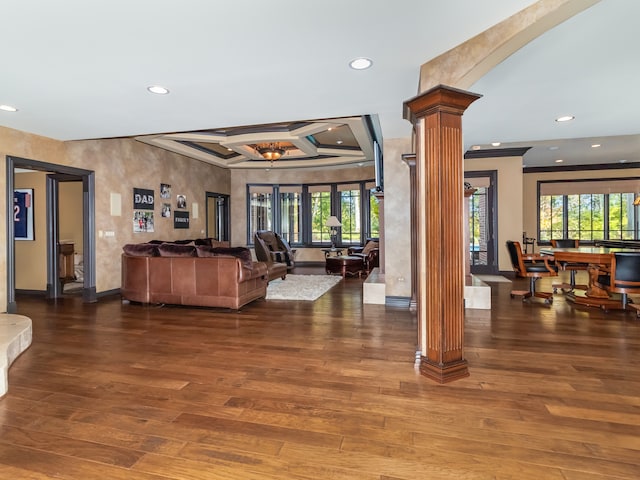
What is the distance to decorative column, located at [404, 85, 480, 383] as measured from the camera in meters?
2.59

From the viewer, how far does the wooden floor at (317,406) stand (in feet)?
5.62

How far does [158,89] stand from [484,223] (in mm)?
7577

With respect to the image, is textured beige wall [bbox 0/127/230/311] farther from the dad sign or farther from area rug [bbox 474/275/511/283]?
area rug [bbox 474/275/511/283]

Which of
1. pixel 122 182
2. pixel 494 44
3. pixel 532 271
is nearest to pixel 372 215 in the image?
pixel 532 271

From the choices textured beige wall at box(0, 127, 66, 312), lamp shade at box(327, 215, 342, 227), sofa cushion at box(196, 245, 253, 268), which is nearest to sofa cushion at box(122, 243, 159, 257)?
sofa cushion at box(196, 245, 253, 268)

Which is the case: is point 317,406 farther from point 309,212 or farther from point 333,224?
point 309,212

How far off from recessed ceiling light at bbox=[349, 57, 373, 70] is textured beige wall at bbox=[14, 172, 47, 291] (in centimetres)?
593

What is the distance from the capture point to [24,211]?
618 cm

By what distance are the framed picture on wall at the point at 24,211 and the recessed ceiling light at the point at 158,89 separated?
430 cm

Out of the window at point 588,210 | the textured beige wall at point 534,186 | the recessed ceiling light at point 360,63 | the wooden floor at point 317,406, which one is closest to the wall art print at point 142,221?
the wooden floor at point 317,406

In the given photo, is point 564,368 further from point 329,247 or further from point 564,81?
point 329,247

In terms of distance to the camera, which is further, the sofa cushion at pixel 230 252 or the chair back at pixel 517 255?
the chair back at pixel 517 255

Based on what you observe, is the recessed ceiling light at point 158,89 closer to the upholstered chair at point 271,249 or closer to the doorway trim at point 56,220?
the doorway trim at point 56,220

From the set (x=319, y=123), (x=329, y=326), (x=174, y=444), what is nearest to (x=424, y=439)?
(x=174, y=444)
